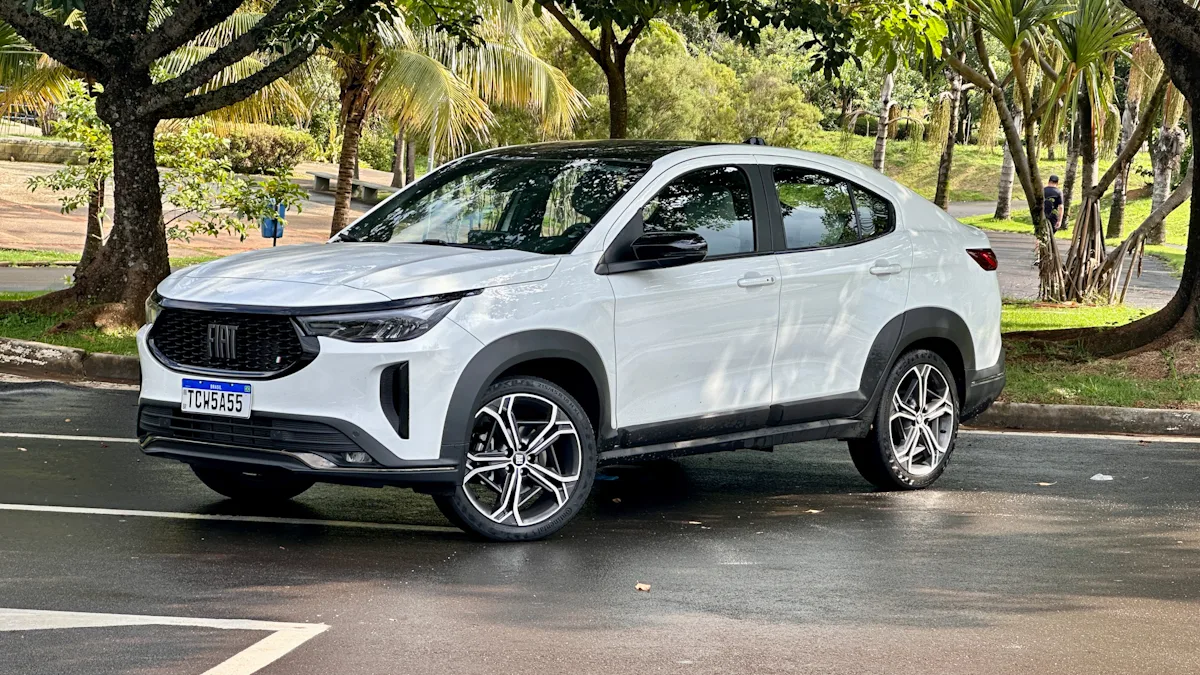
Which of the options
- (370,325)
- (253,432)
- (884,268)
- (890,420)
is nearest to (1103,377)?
(890,420)

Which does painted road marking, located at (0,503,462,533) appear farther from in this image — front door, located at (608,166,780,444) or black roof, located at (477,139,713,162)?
black roof, located at (477,139,713,162)

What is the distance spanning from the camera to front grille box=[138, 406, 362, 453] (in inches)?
244

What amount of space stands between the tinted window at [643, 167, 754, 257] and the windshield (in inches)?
7.3

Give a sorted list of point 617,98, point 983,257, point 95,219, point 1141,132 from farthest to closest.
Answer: point 95,219 → point 1141,132 → point 617,98 → point 983,257

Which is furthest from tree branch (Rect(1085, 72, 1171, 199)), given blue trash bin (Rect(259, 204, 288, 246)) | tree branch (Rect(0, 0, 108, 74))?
tree branch (Rect(0, 0, 108, 74))

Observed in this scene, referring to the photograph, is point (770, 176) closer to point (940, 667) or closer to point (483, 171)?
point (483, 171)

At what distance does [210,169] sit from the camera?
17859 millimetres

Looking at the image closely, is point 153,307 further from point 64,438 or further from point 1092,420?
point 1092,420

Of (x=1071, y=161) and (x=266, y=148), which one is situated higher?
(x=1071, y=161)

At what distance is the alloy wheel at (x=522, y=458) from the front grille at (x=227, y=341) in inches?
33.2

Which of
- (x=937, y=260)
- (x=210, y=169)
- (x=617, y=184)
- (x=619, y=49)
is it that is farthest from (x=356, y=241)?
(x=210, y=169)

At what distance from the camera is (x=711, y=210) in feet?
24.6

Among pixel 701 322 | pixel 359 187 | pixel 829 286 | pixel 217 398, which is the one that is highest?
pixel 829 286

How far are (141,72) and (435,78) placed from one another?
368 inches
